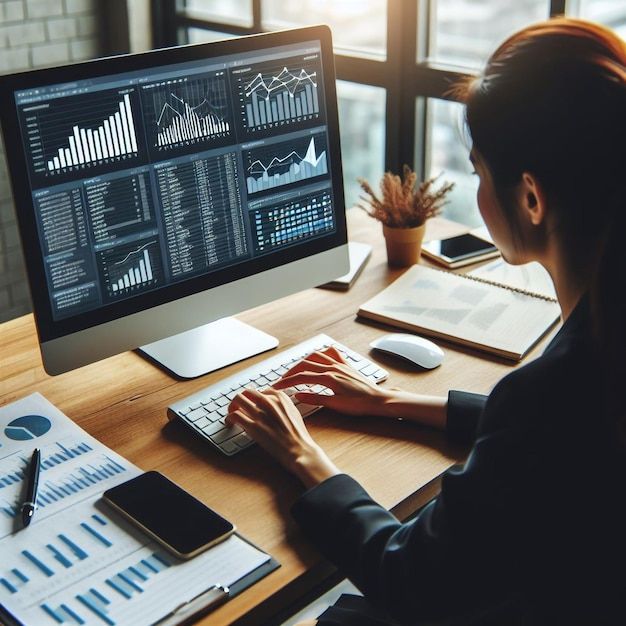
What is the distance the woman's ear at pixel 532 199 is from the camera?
981mm

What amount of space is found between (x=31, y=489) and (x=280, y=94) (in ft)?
2.41

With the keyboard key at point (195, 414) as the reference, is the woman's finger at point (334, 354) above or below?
above

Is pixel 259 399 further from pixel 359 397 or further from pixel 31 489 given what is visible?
pixel 31 489

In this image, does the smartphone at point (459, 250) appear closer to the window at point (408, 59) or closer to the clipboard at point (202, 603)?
the window at point (408, 59)

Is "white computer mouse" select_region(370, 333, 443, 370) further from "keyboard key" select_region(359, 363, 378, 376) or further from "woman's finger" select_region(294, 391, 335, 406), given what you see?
"woman's finger" select_region(294, 391, 335, 406)

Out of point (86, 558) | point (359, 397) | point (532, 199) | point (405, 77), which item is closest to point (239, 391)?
point (359, 397)

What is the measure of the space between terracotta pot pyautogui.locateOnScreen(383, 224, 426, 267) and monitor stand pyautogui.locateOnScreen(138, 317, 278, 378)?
1.26 ft

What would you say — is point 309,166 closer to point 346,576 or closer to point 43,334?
point 43,334

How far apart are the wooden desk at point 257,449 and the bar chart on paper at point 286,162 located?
0.28 meters

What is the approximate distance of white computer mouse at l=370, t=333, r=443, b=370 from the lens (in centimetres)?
148

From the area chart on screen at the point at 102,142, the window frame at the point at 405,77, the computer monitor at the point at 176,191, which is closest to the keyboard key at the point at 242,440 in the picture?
→ the computer monitor at the point at 176,191

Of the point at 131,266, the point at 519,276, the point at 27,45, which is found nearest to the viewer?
the point at 131,266

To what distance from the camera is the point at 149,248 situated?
4.48ft

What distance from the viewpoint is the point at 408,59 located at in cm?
244
